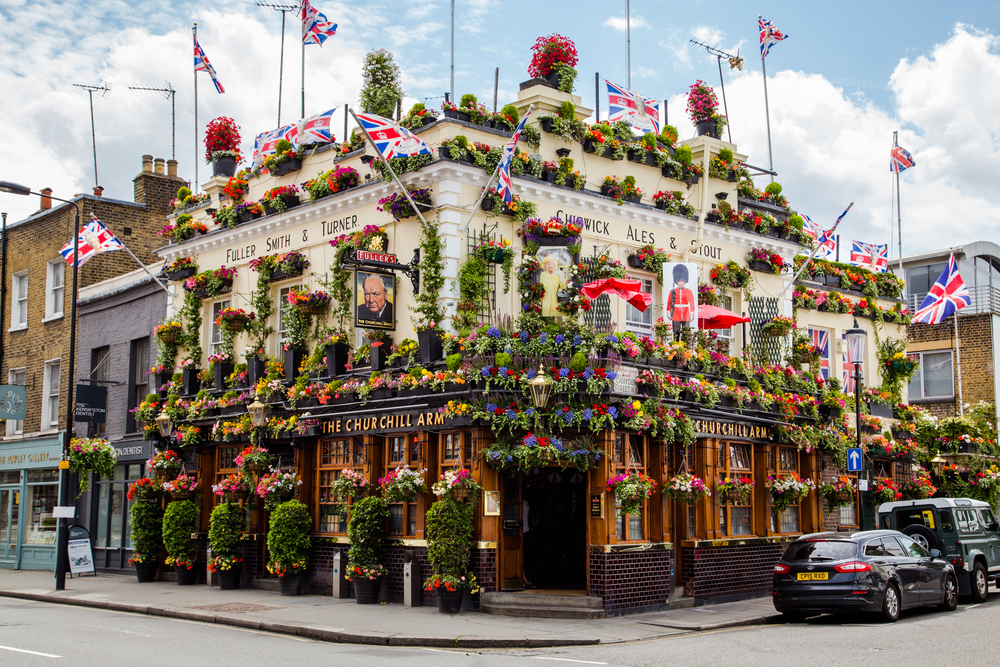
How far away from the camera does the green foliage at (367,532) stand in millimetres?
17953

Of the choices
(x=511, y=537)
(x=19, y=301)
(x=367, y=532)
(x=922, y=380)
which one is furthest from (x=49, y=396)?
(x=922, y=380)

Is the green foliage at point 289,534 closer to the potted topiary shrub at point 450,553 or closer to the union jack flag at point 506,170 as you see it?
the potted topiary shrub at point 450,553

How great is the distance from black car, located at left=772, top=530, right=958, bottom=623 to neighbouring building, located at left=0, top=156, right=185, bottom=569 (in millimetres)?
21190

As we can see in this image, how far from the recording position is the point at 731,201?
22.5m

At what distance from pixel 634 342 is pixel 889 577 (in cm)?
576

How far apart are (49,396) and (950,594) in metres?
25.1

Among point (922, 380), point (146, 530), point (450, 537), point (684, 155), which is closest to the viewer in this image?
point (450, 537)

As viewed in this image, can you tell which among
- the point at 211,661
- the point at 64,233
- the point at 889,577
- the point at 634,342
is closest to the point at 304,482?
the point at 634,342

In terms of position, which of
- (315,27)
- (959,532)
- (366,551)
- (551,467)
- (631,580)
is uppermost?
(315,27)

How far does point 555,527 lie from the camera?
19.0 m

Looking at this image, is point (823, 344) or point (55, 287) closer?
point (823, 344)

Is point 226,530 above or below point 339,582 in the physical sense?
above

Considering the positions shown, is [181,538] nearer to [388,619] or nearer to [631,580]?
[388,619]

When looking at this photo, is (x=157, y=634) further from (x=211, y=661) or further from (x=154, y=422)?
(x=154, y=422)
